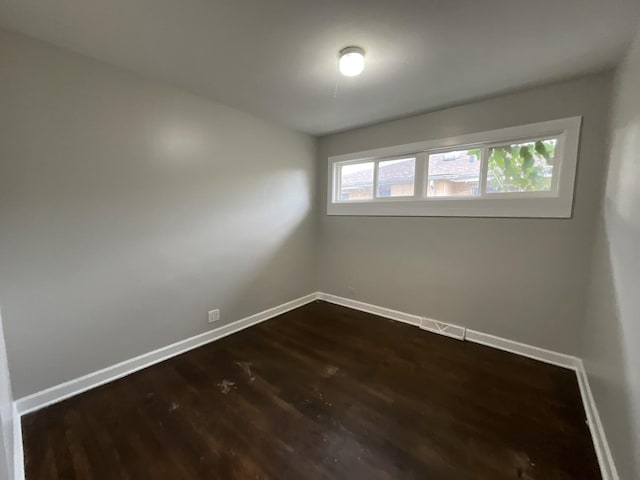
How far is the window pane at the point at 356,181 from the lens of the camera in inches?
140

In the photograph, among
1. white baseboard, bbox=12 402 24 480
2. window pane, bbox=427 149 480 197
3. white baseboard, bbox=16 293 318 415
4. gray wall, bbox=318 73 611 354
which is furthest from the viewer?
window pane, bbox=427 149 480 197

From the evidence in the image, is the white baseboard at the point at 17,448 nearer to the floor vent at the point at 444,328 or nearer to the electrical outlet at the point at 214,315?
the electrical outlet at the point at 214,315

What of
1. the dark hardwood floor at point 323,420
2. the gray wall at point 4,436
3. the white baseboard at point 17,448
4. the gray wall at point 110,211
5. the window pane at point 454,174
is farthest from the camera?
the window pane at point 454,174

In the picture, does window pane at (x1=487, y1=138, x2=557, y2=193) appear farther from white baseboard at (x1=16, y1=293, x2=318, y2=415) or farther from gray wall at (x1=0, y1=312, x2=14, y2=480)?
gray wall at (x1=0, y1=312, x2=14, y2=480)

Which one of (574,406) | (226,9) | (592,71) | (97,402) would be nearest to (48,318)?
(97,402)

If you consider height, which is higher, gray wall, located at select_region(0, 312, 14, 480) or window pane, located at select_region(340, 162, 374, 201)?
window pane, located at select_region(340, 162, 374, 201)

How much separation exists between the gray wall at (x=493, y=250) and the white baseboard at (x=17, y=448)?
3139 mm

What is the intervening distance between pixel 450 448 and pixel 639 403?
35.2 inches

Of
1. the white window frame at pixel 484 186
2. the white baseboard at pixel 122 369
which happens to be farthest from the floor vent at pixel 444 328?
the white baseboard at pixel 122 369

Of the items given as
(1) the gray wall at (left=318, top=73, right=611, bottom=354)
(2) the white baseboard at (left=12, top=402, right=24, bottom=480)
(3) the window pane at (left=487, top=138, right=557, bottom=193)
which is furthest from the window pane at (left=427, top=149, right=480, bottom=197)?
(2) the white baseboard at (left=12, top=402, right=24, bottom=480)

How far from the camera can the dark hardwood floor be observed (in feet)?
4.65

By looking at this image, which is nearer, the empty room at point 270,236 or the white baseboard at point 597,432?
the white baseboard at point 597,432

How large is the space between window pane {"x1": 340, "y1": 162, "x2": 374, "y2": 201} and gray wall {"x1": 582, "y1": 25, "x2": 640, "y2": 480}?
2195 millimetres

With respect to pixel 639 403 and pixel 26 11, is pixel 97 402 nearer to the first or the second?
pixel 26 11
